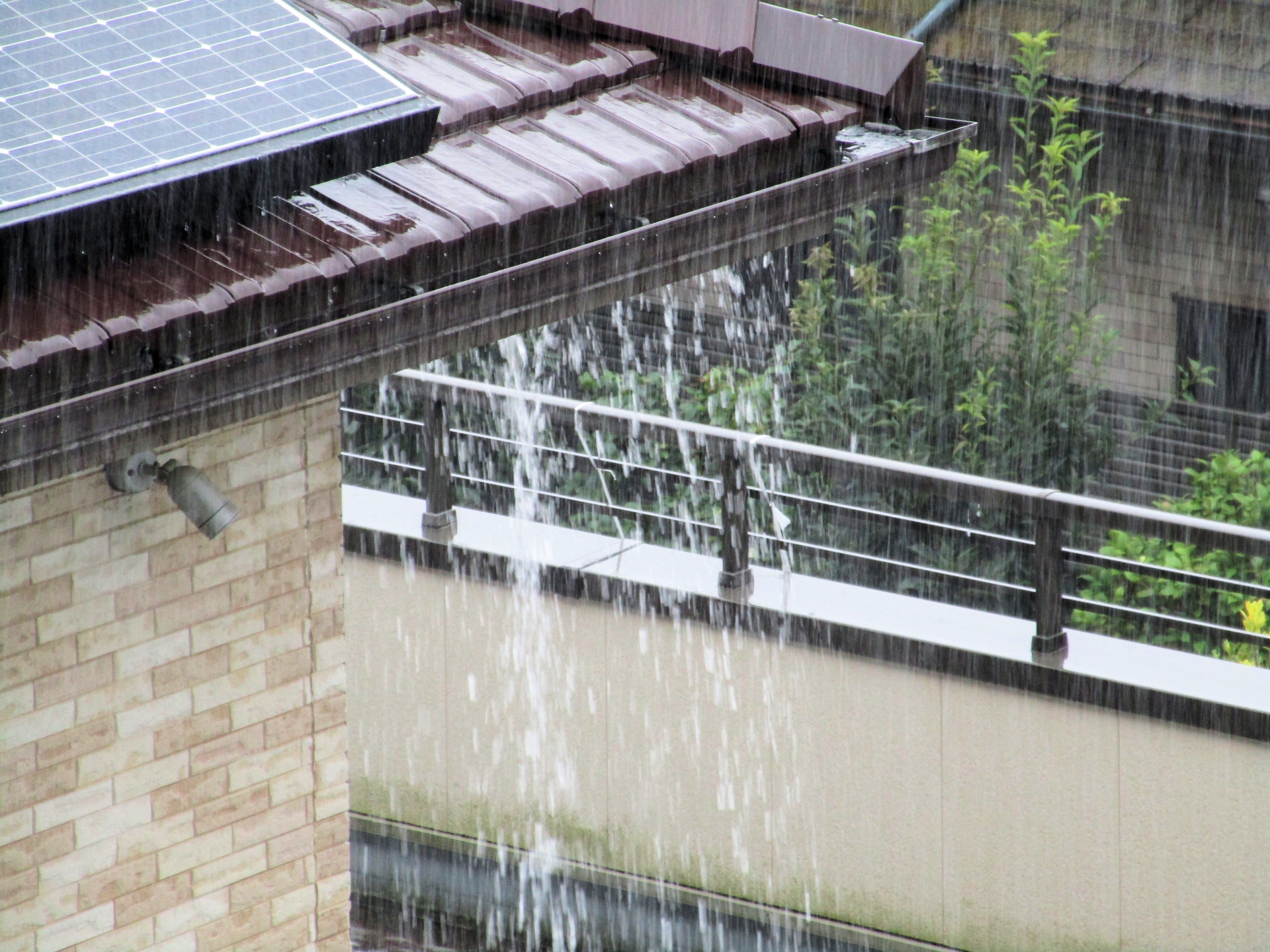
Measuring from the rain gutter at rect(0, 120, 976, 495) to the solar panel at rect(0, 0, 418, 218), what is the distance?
472 millimetres

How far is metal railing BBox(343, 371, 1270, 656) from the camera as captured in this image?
6711mm

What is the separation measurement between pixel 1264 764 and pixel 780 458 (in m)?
2.31

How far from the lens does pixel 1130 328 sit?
11281 mm

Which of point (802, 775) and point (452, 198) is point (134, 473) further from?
point (802, 775)

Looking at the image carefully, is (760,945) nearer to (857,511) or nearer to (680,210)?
(857,511)

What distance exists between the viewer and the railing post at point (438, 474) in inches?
316

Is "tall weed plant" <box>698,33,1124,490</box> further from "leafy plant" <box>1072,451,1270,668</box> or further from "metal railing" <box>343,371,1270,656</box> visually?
"leafy plant" <box>1072,451,1270,668</box>

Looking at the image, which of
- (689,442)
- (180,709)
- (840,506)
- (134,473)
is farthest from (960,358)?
(134,473)

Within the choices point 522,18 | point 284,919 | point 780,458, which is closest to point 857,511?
point 780,458

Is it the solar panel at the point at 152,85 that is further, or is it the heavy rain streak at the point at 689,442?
the heavy rain streak at the point at 689,442

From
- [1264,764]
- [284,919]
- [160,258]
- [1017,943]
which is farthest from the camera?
[1017,943]

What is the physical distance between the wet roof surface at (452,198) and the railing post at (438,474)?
308 cm

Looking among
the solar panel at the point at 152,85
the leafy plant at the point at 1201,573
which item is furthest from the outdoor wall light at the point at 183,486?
the leafy plant at the point at 1201,573

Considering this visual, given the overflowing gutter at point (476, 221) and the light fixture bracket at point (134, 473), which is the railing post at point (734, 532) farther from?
the light fixture bracket at point (134, 473)
